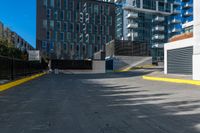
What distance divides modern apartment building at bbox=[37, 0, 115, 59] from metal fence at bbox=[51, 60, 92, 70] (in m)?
33.1

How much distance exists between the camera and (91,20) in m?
89.1

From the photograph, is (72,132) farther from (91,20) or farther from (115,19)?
(115,19)

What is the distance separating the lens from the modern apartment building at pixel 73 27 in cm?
8112

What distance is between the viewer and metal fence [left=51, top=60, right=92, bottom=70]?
47.6m

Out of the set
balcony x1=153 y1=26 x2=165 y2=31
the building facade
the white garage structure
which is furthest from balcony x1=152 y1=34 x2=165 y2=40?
the white garage structure


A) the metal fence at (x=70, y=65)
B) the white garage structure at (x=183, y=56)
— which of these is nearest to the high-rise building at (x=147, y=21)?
the metal fence at (x=70, y=65)

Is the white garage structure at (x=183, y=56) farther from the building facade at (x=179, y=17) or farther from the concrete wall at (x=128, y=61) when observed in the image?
the building facade at (x=179, y=17)

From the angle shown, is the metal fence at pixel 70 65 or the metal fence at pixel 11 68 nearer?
the metal fence at pixel 11 68

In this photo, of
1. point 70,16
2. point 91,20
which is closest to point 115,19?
point 91,20

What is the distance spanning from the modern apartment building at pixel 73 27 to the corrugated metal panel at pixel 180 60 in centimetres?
5468

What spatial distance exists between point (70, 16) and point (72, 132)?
83827 millimetres

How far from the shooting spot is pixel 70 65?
157ft

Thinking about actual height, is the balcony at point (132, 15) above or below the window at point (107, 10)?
below

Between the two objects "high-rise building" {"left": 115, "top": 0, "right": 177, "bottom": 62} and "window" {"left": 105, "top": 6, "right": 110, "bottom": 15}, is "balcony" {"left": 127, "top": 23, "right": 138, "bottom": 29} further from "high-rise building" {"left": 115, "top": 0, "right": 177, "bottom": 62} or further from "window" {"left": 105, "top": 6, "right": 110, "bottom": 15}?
"window" {"left": 105, "top": 6, "right": 110, "bottom": 15}
